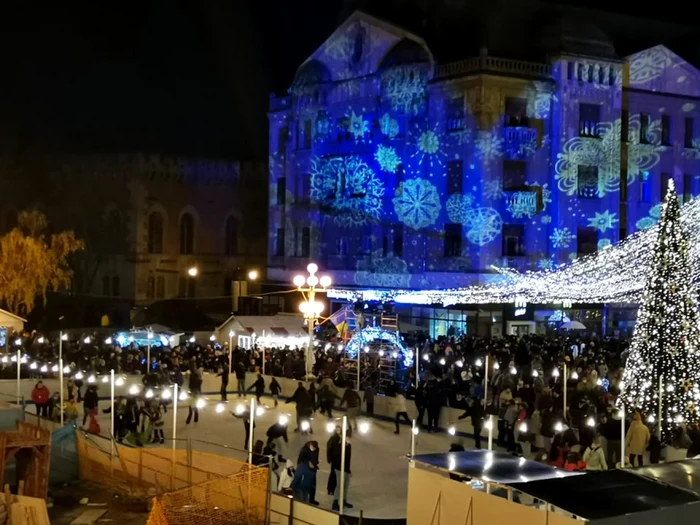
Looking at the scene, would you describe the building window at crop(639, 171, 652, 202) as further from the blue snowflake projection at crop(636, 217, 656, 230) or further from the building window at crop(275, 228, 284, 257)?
the building window at crop(275, 228, 284, 257)

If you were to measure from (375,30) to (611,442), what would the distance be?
26951 millimetres

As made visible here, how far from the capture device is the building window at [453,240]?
36031 millimetres

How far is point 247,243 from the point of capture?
5041 cm

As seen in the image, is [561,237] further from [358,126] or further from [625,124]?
[358,126]

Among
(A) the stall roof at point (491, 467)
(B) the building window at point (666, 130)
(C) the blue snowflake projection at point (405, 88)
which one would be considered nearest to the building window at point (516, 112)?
(C) the blue snowflake projection at point (405, 88)

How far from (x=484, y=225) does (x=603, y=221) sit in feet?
18.5

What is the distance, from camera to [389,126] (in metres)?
38.8

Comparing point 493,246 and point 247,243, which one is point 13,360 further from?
point 247,243

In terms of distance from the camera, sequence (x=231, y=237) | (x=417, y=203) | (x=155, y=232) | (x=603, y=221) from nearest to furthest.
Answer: (x=603, y=221) < (x=417, y=203) < (x=155, y=232) < (x=231, y=237)

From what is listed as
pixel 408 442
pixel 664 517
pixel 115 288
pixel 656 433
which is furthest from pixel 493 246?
pixel 664 517

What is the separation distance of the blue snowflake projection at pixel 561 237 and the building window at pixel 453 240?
375 centimetres

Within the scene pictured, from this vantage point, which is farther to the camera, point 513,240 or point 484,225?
point 513,240

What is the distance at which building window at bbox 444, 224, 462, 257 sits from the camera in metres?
36.0

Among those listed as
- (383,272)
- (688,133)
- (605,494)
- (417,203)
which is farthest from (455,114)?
(605,494)
